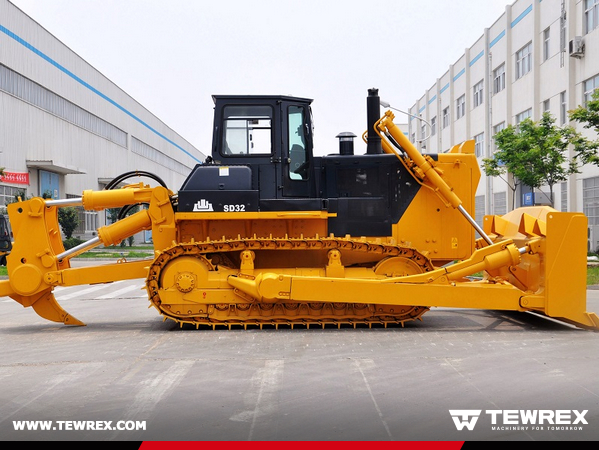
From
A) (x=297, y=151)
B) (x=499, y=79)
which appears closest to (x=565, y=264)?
(x=297, y=151)

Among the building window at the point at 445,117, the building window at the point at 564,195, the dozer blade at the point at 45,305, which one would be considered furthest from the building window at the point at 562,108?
the dozer blade at the point at 45,305

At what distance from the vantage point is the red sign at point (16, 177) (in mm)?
34812

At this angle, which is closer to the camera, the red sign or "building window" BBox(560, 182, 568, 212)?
"building window" BBox(560, 182, 568, 212)

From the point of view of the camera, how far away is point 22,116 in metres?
36.5

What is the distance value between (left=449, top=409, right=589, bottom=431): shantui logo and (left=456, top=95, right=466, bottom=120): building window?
165 feet

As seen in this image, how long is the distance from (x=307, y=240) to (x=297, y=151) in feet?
4.87

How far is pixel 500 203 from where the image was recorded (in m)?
45.1

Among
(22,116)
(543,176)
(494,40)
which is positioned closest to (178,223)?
(543,176)

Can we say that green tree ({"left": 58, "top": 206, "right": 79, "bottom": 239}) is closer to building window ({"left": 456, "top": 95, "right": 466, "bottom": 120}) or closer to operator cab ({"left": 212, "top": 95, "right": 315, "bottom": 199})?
building window ({"left": 456, "top": 95, "right": 466, "bottom": 120})

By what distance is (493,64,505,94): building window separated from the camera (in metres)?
43.9

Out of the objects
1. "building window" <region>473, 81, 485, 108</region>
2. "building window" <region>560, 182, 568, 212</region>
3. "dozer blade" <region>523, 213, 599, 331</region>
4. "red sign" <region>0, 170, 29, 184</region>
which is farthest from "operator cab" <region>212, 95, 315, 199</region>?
"building window" <region>473, 81, 485, 108</region>

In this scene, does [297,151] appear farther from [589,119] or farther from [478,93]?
[478,93]

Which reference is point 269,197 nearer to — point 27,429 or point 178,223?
point 178,223

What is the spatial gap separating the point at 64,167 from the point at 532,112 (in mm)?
26900
